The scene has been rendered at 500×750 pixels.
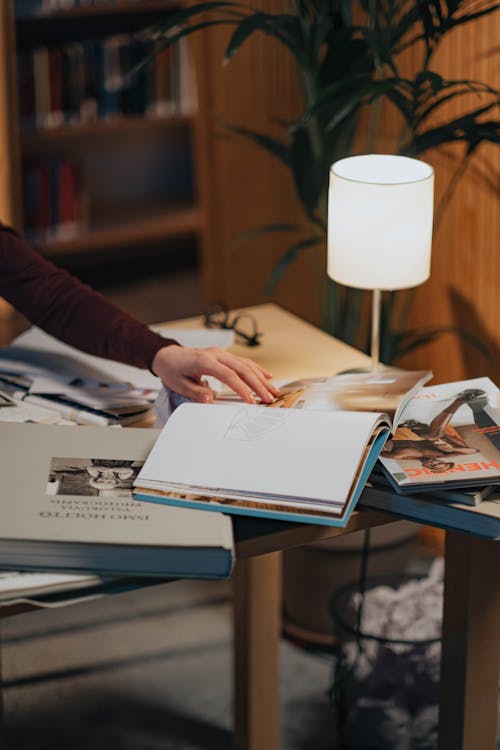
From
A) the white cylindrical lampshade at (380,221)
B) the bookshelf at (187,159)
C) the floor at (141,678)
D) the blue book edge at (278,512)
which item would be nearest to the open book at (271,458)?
the blue book edge at (278,512)

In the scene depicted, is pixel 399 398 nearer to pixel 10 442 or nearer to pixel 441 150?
pixel 10 442

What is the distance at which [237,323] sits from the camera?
1.92 metres

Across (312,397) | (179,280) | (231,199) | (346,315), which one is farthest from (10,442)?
(179,280)

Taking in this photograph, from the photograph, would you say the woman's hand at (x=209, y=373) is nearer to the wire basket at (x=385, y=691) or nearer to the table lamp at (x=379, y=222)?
the table lamp at (x=379, y=222)

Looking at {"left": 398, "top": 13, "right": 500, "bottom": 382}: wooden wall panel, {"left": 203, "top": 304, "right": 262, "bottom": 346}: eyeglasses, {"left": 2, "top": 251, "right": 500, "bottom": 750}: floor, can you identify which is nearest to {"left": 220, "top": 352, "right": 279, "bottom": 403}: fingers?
{"left": 203, "top": 304, "right": 262, "bottom": 346}: eyeglasses

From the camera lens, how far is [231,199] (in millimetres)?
2994

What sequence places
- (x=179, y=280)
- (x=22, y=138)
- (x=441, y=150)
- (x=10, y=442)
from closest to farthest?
(x=10, y=442)
(x=441, y=150)
(x=22, y=138)
(x=179, y=280)

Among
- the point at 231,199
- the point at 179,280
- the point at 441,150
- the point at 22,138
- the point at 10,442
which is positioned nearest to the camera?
the point at 10,442

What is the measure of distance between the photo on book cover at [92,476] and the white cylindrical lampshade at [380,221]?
0.56 m

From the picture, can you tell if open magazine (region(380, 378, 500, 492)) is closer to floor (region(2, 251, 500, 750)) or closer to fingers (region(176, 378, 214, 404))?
fingers (region(176, 378, 214, 404))

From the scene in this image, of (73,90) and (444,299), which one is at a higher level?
(73,90)

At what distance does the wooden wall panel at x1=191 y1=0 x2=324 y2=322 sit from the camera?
269cm

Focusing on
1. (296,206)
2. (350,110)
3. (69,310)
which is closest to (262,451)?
(69,310)

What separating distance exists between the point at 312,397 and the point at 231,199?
67.1 inches
